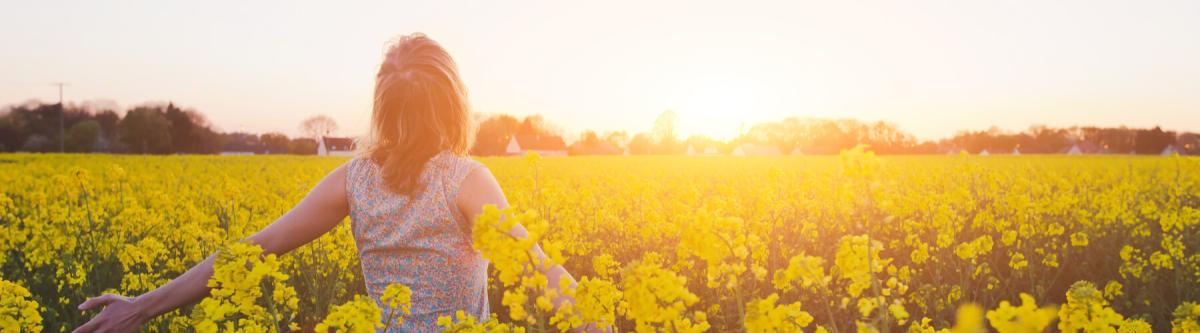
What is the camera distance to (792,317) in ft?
6.48

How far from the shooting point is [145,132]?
2527 inches

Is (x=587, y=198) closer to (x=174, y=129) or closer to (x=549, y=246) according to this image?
(x=549, y=246)

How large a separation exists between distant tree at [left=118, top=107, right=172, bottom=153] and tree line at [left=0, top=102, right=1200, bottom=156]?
0.09 metres

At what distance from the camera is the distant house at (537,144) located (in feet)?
254

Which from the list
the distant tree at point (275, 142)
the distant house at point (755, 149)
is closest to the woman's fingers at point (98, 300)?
the distant tree at point (275, 142)

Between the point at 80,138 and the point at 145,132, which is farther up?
the point at 145,132

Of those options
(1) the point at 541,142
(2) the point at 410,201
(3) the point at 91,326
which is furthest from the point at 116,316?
(1) the point at 541,142

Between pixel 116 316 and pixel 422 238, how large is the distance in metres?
0.94

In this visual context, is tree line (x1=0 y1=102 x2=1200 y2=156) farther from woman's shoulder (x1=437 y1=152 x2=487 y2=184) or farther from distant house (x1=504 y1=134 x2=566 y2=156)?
woman's shoulder (x1=437 y1=152 x2=487 y2=184)

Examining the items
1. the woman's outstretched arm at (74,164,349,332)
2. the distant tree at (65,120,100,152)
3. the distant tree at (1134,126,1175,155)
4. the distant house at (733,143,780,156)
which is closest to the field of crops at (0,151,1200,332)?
the woman's outstretched arm at (74,164,349,332)

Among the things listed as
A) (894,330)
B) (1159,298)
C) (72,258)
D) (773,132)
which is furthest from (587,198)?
(773,132)

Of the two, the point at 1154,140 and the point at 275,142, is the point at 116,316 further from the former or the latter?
the point at 1154,140

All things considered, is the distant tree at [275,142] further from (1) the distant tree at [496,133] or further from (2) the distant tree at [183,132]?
(1) the distant tree at [496,133]

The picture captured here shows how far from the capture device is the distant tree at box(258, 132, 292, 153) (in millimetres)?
76537
